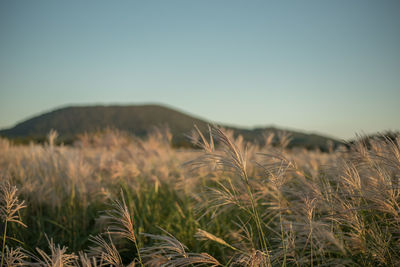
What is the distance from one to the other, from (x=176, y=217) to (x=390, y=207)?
2.38 meters

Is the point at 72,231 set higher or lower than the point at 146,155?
lower

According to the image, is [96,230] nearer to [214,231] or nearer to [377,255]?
[214,231]

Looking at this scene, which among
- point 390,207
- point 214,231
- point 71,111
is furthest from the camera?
point 71,111

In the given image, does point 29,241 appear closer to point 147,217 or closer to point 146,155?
point 147,217

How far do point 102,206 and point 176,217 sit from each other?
48.2 inches

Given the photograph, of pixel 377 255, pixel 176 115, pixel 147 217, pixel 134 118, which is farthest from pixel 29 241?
pixel 176 115

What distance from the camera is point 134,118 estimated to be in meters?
47.5

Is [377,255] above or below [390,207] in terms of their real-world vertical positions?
below

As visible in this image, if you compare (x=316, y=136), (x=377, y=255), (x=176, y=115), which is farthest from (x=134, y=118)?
(x=377, y=255)

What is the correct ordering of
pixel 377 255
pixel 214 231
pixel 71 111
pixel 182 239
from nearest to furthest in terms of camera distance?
1. pixel 377 255
2. pixel 182 239
3. pixel 214 231
4. pixel 71 111

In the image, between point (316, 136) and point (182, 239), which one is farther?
point (316, 136)

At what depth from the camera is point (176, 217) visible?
3230mm

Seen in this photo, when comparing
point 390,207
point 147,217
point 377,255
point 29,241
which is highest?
point 390,207

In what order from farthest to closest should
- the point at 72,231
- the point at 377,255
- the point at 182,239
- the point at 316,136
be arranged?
the point at 316,136
the point at 72,231
the point at 182,239
the point at 377,255
